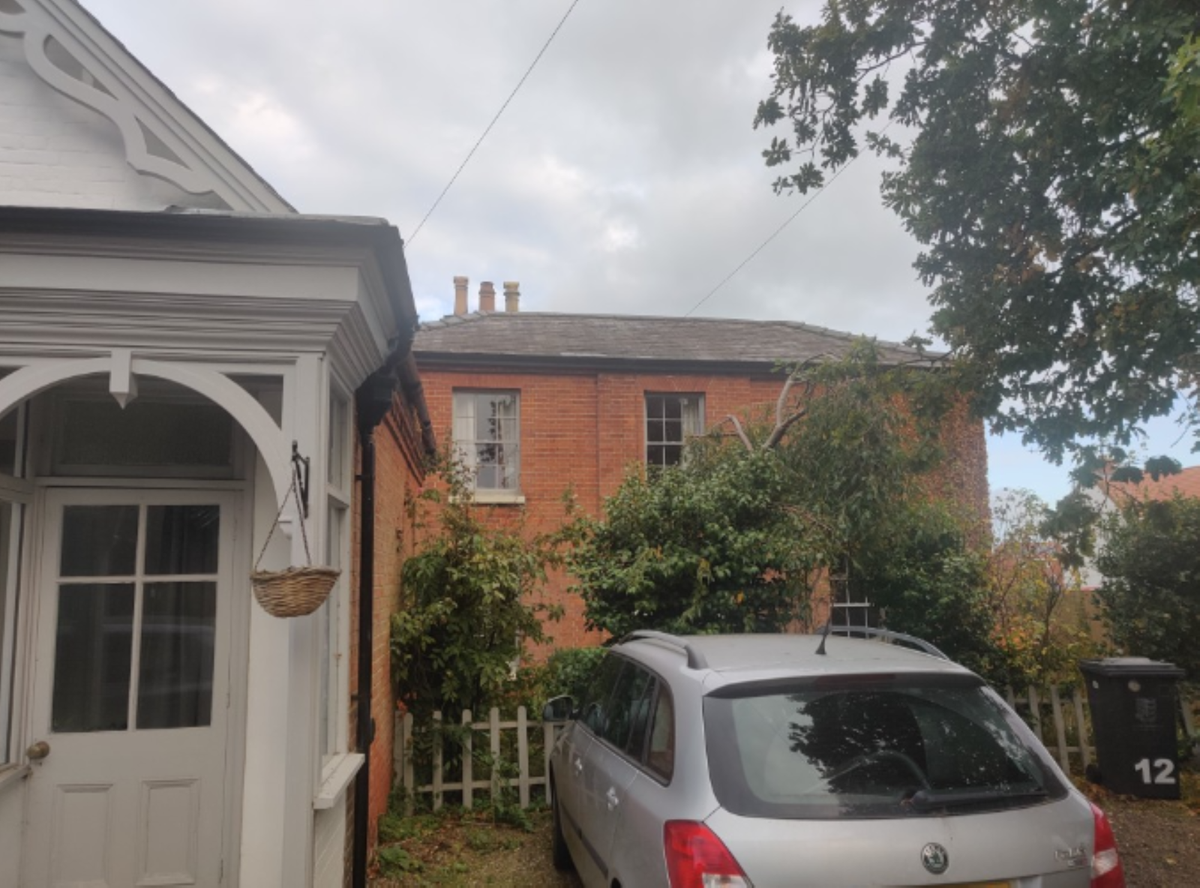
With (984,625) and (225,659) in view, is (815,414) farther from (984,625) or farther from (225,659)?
(225,659)

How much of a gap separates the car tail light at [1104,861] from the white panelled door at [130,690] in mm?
3795

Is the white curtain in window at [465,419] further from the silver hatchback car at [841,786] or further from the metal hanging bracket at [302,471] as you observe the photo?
the silver hatchback car at [841,786]

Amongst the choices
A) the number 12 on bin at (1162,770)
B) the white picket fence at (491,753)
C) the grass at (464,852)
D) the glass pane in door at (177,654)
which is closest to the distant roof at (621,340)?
the white picket fence at (491,753)

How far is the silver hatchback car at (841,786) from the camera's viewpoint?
2.78m

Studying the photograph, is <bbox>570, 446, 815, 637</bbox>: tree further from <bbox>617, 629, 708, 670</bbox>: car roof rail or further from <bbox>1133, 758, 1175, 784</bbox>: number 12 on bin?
<bbox>1133, 758, 1175, 784</bbox>: number 12 on bin

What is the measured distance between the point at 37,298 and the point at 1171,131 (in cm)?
539

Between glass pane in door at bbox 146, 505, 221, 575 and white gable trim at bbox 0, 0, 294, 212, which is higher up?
white gable trim at bbox 0, 0, 294, 212

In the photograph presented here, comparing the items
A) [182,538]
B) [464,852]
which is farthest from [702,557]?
[182,538]

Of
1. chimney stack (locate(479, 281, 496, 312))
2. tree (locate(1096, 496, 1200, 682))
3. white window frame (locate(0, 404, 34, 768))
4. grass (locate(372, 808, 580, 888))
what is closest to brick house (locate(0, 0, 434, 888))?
white window frame (locate(0, 404, 34, 768))

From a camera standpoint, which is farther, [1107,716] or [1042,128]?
[1107,716]

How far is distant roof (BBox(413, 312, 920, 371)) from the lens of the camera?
14031 millimetres

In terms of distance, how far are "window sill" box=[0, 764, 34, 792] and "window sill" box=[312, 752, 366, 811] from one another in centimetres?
140

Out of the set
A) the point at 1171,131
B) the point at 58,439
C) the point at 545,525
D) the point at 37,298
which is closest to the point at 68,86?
the point at 37,298

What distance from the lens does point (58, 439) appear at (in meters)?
4.43
